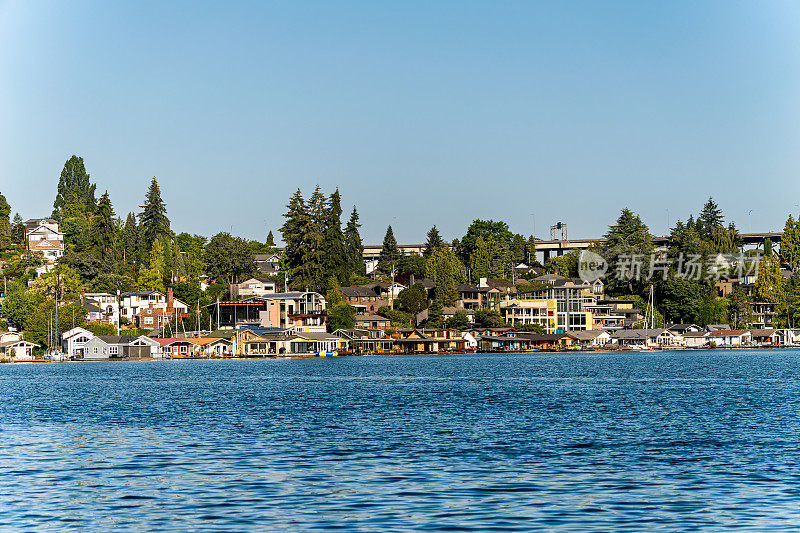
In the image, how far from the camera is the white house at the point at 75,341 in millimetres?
137375

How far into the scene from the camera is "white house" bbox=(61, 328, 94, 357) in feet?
451

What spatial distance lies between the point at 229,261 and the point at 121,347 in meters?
30.7

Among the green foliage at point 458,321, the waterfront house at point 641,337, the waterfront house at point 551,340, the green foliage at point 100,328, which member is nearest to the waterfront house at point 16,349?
the green foliage at point 100,328

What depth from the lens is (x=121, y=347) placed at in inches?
5536

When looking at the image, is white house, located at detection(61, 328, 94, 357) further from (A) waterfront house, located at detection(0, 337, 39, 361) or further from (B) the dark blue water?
(B) the dark blue water

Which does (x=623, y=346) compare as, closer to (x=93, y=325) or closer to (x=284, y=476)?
(x=93, y=325)

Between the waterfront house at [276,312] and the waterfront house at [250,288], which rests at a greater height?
the waterfront house at [250,288]

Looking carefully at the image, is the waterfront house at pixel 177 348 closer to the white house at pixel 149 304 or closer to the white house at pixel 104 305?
the white house at pixel 149 304

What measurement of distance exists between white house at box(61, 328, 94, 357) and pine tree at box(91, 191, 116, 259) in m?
23.5

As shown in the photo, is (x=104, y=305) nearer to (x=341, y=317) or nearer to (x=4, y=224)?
(x=341, y=317)

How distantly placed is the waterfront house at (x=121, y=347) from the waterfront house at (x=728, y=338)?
331ft

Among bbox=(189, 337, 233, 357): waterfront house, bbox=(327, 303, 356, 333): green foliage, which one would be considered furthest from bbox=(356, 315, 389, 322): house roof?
bbox=(189, 337, 233, 357): waterfront house

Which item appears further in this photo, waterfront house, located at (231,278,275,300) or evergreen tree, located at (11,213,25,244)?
evergreen tree, located at (11,213,25,244)

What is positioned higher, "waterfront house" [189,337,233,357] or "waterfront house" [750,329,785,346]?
"waterfront house" [189,337,233,357]
